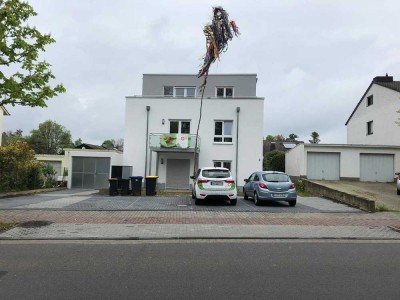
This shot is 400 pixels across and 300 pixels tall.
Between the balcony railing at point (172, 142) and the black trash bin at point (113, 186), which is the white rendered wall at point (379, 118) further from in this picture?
the black trash bin at point (113, 186)

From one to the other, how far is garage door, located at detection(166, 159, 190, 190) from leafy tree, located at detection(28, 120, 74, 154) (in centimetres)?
4342

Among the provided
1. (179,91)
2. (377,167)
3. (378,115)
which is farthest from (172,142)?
(378,115)

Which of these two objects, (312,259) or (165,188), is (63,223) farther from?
(165,188)

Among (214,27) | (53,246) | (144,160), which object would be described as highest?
(214,27)

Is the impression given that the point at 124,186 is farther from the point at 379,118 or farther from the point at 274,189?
the point at 379,118

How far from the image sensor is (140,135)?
27406 millimetres

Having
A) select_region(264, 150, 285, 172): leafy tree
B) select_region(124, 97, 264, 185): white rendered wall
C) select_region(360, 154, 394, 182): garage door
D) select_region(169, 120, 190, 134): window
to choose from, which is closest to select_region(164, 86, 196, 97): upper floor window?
select_region(124, 97, 264, 185): white rendered wall

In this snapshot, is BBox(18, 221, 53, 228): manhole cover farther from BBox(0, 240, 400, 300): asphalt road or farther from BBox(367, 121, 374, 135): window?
BBox(367, 121, 374, 135): window

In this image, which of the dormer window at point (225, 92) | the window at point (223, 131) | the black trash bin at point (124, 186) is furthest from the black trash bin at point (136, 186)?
the dormer window at point (225, 92)

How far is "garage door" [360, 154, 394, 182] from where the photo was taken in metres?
27.2

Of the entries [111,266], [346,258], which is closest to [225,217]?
[346,258]

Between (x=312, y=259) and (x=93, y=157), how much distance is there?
26.5 metres

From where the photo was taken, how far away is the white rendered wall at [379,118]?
30297 millimetres

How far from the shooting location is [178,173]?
27.2 metres
